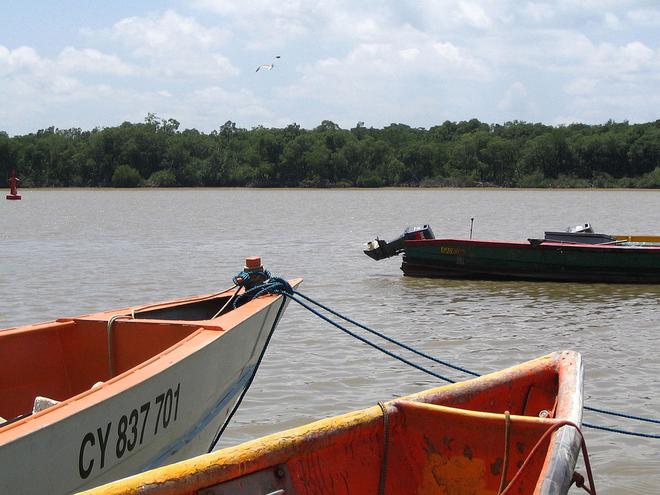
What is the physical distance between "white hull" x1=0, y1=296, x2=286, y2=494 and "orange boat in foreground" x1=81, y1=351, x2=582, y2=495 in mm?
921

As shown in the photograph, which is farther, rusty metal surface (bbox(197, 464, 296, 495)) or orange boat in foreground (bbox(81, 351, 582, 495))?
orange boat in foreground (bbox(81, 351, 582, 495))

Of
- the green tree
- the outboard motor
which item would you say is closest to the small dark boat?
the outboard motor

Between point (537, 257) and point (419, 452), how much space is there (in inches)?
521

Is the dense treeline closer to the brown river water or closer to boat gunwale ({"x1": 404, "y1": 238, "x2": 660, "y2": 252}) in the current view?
the brown river water

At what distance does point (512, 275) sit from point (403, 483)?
1334 centimetres

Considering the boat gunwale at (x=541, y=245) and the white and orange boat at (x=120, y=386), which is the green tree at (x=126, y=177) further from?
the white and orange boat at (x=120, y=386)

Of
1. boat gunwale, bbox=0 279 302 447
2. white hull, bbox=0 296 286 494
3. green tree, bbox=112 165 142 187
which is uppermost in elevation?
green tree, bbox=112 165 142 187

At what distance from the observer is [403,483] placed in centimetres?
487

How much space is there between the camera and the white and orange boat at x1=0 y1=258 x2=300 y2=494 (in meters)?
4.34

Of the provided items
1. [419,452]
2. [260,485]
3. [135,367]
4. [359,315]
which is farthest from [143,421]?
[359,315]

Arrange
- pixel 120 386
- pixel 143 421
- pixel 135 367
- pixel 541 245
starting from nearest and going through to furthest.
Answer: pixel 120 386 → pixel 143 421 → pixel 135 367 → pixel 541 245

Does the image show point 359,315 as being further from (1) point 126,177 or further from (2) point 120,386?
(1) point 126,177

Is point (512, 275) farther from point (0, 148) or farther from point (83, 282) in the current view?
point (0, 148)

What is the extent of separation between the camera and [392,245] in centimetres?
1866
